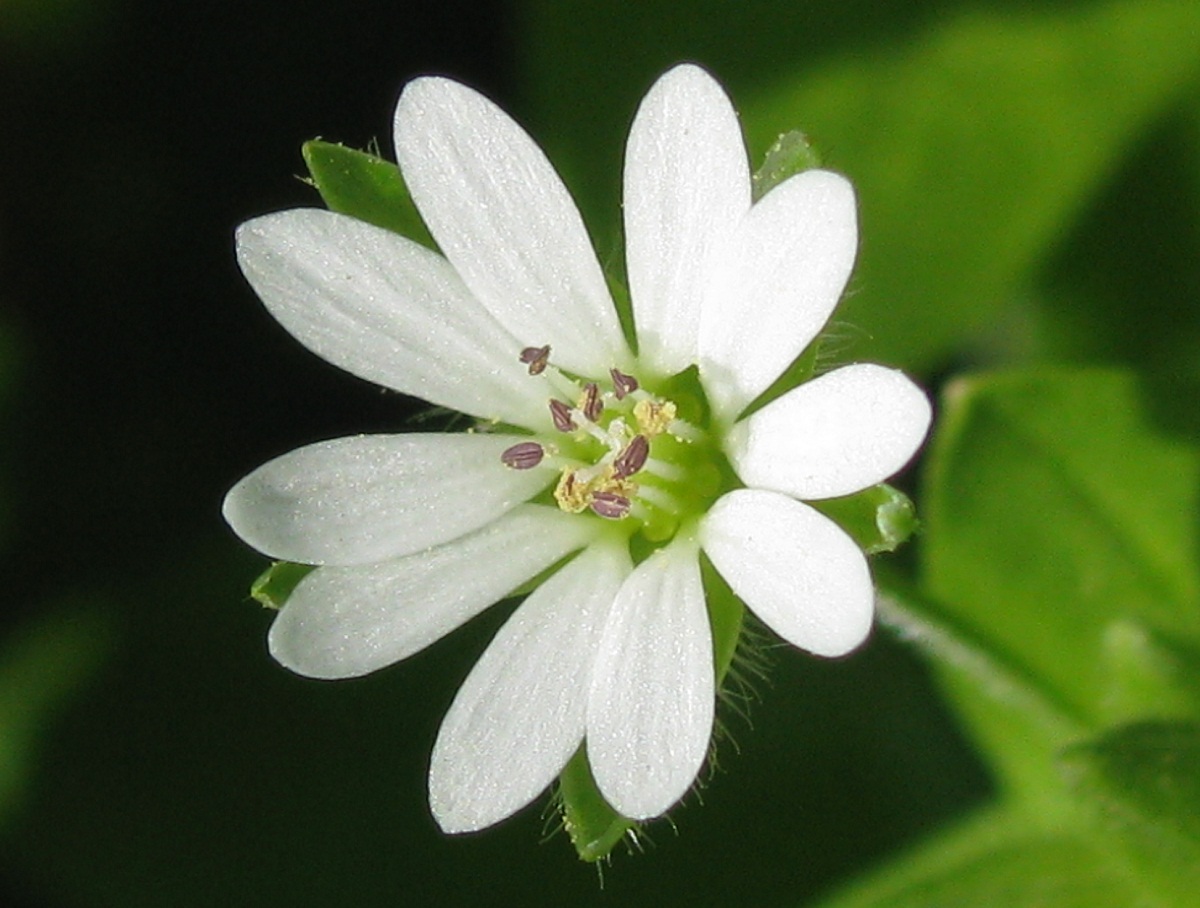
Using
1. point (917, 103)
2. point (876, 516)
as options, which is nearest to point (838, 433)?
point (876, 516)

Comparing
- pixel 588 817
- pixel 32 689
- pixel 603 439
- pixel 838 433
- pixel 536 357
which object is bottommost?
pixel 32 689

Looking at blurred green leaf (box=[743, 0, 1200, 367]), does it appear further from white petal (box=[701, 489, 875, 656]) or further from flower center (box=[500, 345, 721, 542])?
white petal (box=[701, 489, 875, 656])

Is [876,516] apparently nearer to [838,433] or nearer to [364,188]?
[838,433]

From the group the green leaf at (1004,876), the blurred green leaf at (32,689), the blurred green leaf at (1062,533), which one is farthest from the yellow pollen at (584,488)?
the blurred green leaf at (32,689)

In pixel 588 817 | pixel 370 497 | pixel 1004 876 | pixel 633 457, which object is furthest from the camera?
pixel 1004 876

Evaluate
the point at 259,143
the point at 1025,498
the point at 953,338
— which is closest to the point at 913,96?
the point at 953,338

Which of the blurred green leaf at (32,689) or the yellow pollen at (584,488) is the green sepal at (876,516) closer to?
the yellow pollen at (584,488)

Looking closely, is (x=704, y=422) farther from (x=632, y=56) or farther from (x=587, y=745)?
(x=632, y=56)
